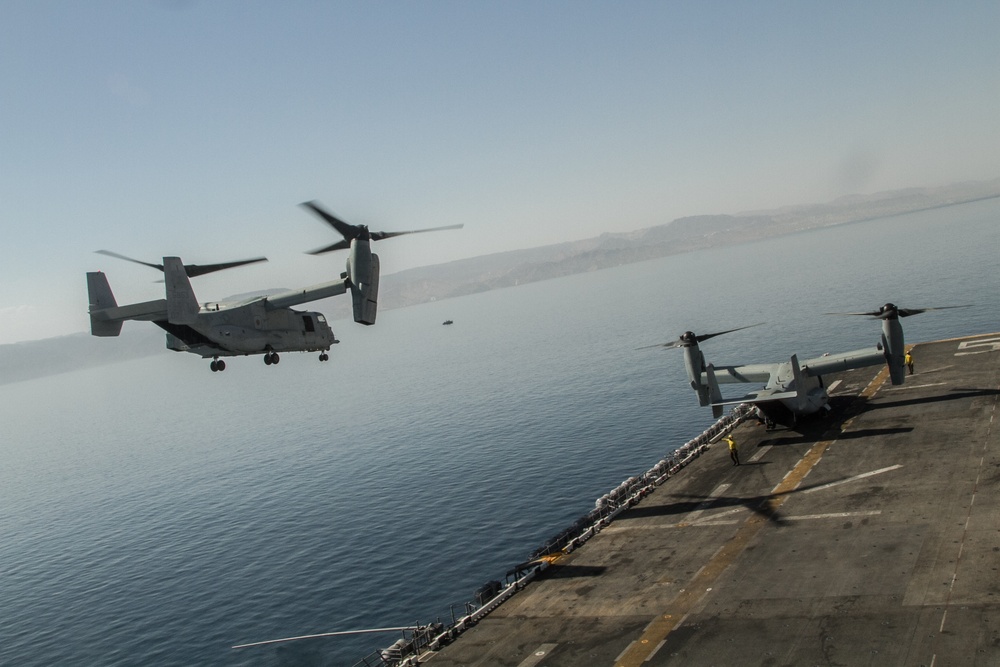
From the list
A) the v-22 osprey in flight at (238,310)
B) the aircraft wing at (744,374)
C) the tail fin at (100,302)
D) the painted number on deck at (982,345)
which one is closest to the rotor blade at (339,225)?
the v-22 osprey in flight at (238,310)

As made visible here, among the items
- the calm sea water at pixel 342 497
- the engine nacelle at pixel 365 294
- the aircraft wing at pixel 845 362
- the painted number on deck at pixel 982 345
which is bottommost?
the calm sea water at pixel 342 497

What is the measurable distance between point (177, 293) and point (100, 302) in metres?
6.36

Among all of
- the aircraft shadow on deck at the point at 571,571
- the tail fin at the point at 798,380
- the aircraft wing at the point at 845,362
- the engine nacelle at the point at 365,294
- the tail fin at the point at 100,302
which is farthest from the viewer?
the aircraft wing at the point at 845,362

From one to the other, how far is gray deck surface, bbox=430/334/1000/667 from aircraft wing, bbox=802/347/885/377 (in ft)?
16.7

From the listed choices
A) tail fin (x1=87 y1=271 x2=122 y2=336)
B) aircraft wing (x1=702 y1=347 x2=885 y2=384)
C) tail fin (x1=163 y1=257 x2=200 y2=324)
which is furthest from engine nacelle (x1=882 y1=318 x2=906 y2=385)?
tail fin (x1=87 y1=271 x2=122 y2=336)

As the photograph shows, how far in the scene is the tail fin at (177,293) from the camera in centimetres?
3491

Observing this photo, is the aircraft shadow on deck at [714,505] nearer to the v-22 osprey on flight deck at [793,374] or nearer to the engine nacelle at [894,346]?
the v-22 osprey on flight deck at [793,374]

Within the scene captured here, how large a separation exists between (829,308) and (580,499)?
345ft

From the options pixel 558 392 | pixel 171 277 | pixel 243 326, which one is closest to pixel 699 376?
pixel 243 326

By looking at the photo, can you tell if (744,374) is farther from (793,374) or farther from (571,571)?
(571,571)

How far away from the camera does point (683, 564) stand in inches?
1283

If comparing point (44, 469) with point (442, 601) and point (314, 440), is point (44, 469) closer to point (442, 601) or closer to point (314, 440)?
point (314, 440)

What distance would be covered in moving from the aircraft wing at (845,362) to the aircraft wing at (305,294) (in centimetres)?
3580

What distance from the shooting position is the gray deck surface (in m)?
23.8
